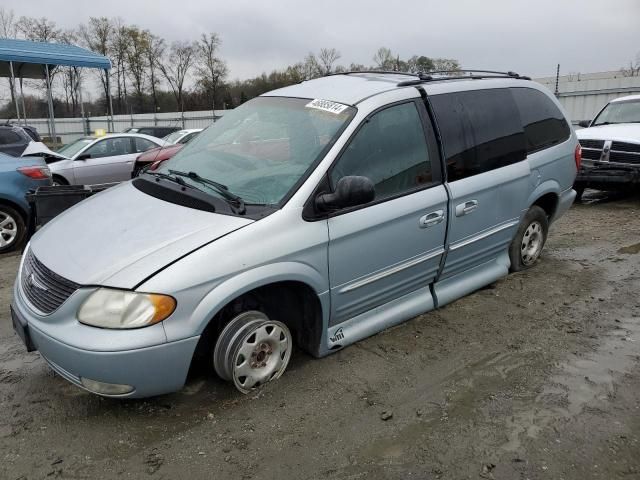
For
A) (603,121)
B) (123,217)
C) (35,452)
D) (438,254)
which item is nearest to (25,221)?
(123,217)

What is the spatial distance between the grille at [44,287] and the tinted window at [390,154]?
1.65m

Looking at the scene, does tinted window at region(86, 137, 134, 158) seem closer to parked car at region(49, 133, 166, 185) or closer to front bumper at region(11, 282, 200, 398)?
parked car at region(49, 133, 166, 185)

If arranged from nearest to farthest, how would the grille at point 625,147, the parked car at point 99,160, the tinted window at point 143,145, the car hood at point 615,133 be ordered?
the grille at point 625,147, the car hood at point 615,133, the parked car at point 99,160, the tinted window at point 143,145

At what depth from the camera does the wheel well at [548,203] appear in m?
5.23

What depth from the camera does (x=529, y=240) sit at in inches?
206

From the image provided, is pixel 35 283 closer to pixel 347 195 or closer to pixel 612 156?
pixel 347 195

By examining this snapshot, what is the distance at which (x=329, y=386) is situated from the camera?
336cm

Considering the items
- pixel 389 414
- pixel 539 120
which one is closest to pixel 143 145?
pixel 539 120

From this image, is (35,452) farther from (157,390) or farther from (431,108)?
(431,108)

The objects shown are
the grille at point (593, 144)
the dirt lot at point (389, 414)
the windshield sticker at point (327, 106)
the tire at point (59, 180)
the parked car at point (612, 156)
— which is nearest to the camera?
the dirt lot at point (389, 414)

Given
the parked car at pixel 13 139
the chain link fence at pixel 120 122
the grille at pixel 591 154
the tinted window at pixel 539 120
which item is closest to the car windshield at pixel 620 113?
the grille at pixel 591 154

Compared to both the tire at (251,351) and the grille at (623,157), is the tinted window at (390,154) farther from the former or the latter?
the grille at (623,157)

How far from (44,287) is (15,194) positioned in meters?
4.56

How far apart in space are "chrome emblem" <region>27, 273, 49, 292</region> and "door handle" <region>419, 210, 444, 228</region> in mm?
2411
